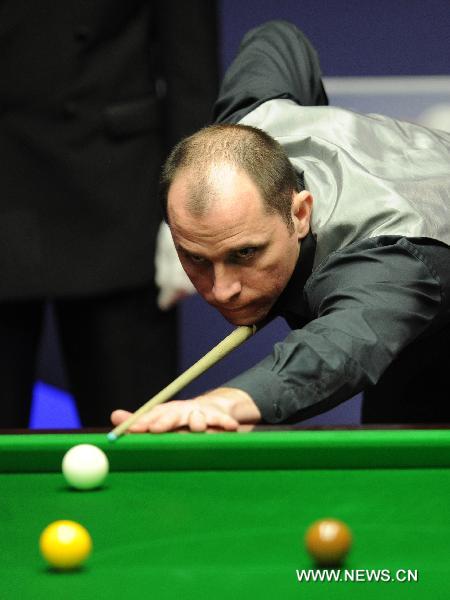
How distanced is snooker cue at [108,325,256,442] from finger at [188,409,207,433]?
0.09m

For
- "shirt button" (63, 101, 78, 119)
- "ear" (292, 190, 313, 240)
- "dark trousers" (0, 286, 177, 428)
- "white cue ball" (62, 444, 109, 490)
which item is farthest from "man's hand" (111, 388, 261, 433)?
"shirt button" (63, 101, 78, 119)

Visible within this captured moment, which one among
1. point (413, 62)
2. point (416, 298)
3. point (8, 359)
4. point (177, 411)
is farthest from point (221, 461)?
point (413, 62)

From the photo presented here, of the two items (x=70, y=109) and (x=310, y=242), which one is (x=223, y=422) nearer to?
(x=310, y=242)

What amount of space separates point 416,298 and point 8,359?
1338 millimetres

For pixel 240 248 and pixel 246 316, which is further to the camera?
pixel 246 316

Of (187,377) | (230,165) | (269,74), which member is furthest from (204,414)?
(269,74)

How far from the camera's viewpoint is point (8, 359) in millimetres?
3164

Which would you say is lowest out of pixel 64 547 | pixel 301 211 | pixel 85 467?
pixel 64 547

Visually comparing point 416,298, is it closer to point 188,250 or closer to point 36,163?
point 188,250

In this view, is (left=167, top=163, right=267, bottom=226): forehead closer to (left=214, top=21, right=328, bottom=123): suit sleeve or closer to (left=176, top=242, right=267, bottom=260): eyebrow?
(left=176, top=242, right=267, bottom=260): eyebrow

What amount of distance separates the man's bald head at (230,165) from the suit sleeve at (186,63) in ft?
2.40

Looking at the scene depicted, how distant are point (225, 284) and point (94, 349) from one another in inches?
37.7

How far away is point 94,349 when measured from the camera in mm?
3240

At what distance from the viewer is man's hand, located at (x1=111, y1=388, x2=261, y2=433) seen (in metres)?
1.90
